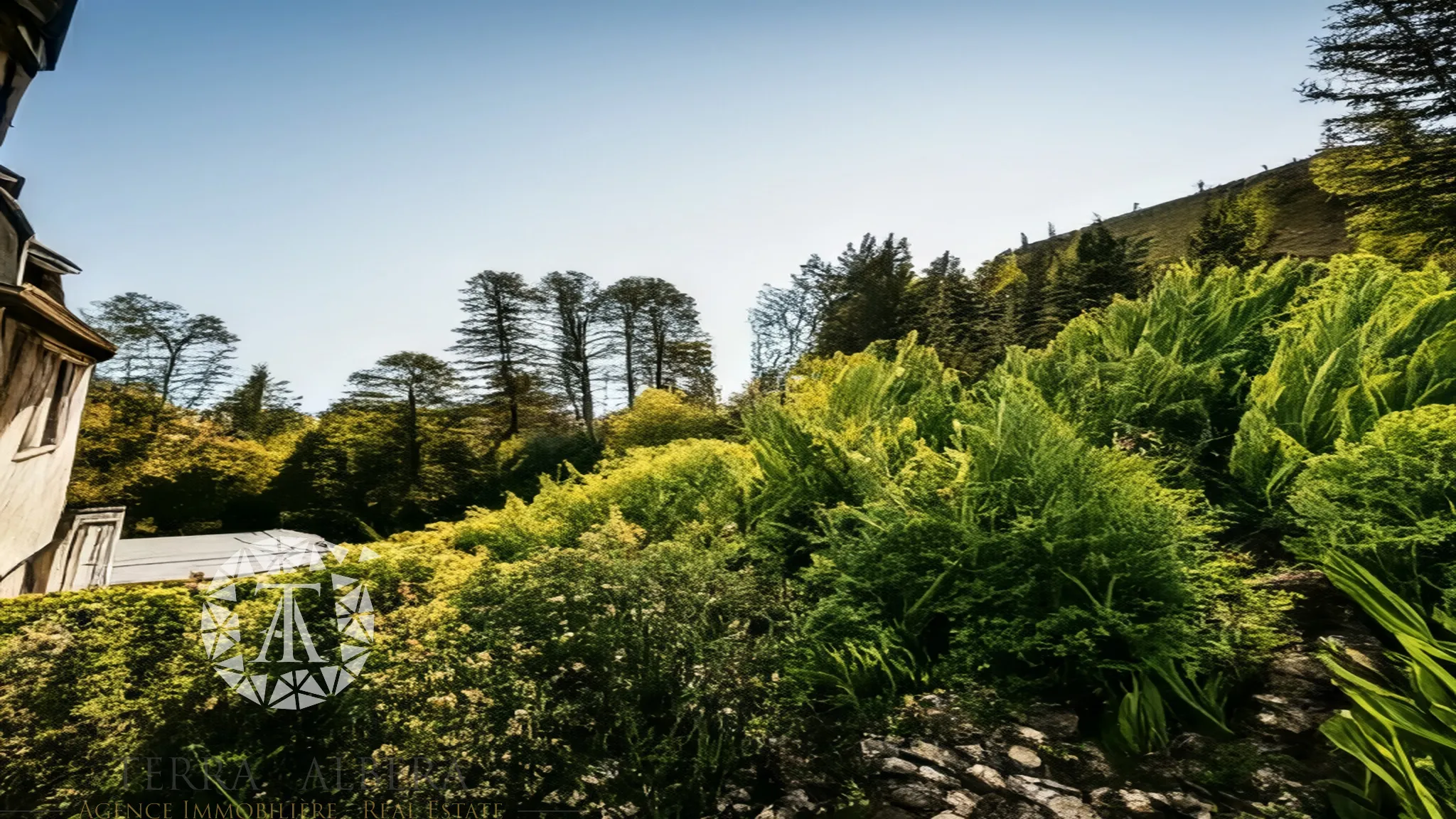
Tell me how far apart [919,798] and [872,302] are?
1615 centimetres

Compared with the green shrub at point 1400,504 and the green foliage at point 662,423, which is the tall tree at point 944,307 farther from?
the green shrub at point 1400,504

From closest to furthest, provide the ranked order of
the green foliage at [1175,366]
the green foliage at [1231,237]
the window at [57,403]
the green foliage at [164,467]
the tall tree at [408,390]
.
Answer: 1. the window at [57,403]
2. the green foliage at [1175,366]
3. the green foliage at [164,467]
4. the green foliage at [1231,237]
5. the tall tree at [408,390]

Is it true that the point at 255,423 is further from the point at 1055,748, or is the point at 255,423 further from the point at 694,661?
the point at 1055,748

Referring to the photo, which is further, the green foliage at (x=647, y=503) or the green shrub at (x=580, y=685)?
the green foliage at (x=647, y=503)

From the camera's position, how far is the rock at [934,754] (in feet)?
8.02

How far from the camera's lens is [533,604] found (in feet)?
9.96

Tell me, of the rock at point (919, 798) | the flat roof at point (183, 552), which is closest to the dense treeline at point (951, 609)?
the rock at point (919, 798)

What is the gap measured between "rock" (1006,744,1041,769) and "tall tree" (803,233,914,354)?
47.6ft

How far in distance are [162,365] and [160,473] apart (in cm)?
643

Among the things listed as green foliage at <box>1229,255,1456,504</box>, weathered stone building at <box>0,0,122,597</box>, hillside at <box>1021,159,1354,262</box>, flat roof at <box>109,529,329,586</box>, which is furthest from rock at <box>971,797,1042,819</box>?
hillside at <box>1021,159,1354,262</box>

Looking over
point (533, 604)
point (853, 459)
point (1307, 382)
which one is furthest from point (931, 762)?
point (1307, 382)

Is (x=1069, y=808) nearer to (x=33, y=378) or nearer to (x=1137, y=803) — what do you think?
(x=1137, y=803)

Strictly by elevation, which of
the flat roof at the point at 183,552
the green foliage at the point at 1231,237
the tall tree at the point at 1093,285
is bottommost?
the flat roof at the point at 183,552

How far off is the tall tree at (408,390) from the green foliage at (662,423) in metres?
8.31
